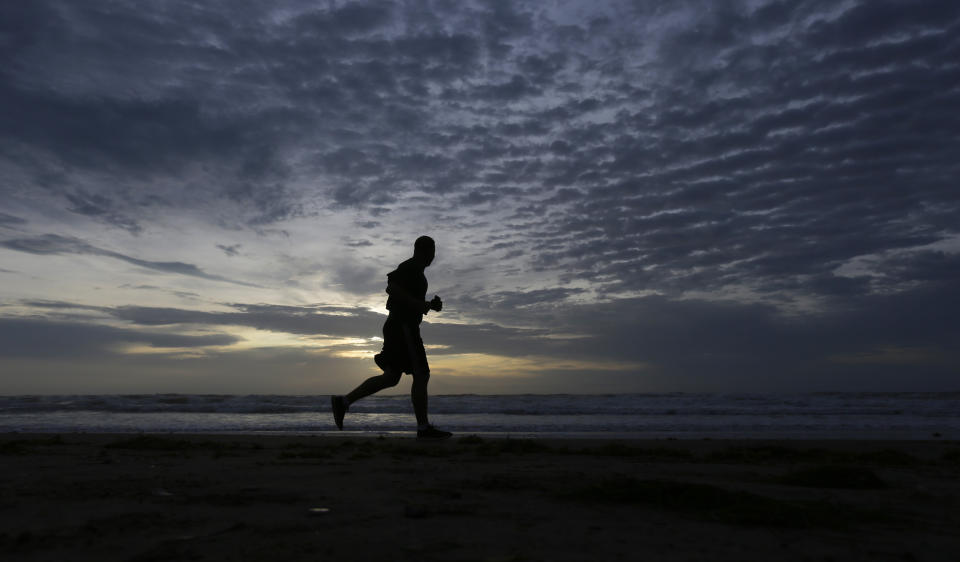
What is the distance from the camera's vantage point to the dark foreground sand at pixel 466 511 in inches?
68.9

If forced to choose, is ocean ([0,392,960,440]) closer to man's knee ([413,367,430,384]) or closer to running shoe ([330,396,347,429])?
running shoe ([330,396,347,429])

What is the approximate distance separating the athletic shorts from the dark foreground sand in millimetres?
2096

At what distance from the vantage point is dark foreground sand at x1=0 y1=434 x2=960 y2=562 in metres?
1.75

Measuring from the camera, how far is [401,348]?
618 centimetres

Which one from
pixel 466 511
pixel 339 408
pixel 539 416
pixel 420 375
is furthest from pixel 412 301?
pixel 539 416

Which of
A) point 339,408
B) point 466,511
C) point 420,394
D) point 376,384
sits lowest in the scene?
point 466,511

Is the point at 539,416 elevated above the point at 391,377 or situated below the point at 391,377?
below

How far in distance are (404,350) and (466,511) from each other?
396cm

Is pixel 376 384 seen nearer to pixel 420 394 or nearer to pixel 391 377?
pixel 391 377

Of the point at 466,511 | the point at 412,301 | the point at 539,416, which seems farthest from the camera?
the point at 539,416

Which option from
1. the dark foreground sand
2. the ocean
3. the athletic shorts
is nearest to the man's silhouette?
the athletic shorts

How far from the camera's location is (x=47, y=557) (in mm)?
1686

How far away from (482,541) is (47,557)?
1.23 metres

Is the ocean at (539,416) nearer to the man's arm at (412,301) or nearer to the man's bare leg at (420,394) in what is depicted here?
the man's bare leg at (420,394)
